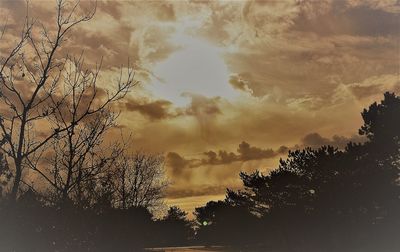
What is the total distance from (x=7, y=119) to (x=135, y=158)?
4882 cm

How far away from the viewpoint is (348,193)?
41.0m

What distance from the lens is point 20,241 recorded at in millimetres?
12773

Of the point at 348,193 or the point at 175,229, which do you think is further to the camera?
the point at 175,229

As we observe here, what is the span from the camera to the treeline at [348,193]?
132ft

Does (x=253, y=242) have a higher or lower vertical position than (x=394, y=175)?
lower

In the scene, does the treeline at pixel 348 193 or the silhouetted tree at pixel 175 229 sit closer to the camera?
the treeline at pixel 348 193

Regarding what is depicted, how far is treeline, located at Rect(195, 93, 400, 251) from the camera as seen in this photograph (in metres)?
40.2

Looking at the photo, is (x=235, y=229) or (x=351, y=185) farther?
(x=235, y=229)

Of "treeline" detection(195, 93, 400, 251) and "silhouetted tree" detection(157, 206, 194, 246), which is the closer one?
"treeline" detection(195, 93, 400, 251)

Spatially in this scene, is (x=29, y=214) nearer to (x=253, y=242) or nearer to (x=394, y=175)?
(x=394, y=175)

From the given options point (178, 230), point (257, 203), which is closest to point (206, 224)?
point (178, 230)

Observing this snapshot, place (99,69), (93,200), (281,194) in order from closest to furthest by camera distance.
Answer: (99,69) < (93,200) < (281,194)

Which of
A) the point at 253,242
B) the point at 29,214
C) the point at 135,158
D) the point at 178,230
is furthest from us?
the point at 178,230

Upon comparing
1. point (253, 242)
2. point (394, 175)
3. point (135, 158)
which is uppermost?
point (135, 158)
